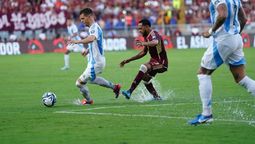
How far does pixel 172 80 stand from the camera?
80.0 feet

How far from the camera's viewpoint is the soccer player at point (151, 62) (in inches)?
695

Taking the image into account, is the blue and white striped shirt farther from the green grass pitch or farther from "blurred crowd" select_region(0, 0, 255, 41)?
Answer: "blurred crowd" select_region(0, 0, 255, 41)

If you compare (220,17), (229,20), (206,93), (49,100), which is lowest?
(49,100)

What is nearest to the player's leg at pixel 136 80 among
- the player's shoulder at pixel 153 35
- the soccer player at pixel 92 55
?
the player's shoulder at pixel 153 35

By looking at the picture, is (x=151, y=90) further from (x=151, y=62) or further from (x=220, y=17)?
(x=220, y=17)

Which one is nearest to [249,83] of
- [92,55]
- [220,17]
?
[220,17]

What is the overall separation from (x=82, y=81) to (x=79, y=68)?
15.2 m

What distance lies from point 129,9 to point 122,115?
37.2m

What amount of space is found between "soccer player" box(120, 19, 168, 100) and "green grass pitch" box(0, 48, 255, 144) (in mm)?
548

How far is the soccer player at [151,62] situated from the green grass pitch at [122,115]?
1.80 feet

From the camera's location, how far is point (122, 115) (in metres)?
14.4

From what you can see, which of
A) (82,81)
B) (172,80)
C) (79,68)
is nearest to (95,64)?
(82,81)

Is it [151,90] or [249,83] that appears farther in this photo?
[151,90]

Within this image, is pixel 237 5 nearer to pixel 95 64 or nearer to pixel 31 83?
pixel 95 64
